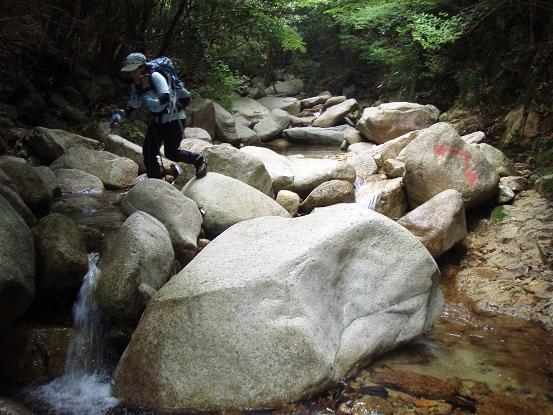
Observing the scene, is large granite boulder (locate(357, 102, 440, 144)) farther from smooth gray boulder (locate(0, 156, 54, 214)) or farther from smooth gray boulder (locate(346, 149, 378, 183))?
smooth gray boulder (locate(0, 156, 54, 214))

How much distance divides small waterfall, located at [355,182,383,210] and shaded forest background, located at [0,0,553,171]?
2.56 metres

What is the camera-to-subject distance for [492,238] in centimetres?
586

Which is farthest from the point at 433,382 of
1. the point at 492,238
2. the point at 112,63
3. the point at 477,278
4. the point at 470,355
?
the point at 112,63

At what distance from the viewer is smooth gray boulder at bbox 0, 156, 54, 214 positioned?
4.93 metres

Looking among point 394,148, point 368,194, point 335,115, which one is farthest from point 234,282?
point 335,115

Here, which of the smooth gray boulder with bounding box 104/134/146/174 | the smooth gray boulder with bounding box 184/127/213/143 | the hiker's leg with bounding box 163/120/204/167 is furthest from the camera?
the smooth gray boulder with bounding box 184/127/213/143

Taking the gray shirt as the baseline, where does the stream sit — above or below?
below

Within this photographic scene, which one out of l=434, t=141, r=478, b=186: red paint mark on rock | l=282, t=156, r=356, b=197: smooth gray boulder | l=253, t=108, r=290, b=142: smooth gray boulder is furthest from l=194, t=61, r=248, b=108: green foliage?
l=434, t=141, r=478, b=186: red paint mark on rock

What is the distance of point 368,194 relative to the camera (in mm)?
7238

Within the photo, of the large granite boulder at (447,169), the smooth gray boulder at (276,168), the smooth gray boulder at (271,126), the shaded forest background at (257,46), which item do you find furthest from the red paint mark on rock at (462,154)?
the smooth gray boulder at (271,126)

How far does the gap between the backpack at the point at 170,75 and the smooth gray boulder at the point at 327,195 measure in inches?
101

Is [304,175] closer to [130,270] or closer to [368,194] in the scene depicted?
[368,194]

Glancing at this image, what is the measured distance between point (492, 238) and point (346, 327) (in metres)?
3.38

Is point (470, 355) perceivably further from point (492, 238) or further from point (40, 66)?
point (40, 66)
